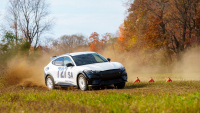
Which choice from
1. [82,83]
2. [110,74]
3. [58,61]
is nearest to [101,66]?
[110,74]

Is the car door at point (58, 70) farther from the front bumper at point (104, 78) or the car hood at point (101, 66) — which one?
the front bumper at point (104, 78)

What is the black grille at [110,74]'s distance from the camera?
11.8 meters

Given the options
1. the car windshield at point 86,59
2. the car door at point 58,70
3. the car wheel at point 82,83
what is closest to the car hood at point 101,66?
the car wheel at point 82,83

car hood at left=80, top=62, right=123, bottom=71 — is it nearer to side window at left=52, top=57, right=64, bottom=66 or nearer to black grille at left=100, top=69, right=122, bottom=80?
black grille at left=100, top=69, right=122, bottom=80

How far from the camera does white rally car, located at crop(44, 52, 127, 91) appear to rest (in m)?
11.9

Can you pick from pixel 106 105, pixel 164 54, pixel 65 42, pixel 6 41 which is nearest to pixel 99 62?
pixel 106 105

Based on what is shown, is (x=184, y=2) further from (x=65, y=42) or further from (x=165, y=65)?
(x=65, y=42)

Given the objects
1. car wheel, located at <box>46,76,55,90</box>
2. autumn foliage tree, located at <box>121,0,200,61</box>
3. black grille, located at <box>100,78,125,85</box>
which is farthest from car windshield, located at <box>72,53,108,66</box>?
autumn foliage tree, located at <box>121,0,200,61</box>

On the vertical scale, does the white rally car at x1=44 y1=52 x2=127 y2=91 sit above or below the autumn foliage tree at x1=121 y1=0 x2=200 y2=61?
below

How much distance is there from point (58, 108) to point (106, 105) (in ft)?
3.99

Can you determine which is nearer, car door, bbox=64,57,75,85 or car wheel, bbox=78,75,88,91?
car wheel, bbox=78,75,88,91

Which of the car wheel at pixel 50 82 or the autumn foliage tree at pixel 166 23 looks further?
the autumn foliage tree at pixel 166 23

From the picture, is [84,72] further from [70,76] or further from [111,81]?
[111,81]

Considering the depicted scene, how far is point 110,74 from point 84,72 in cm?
Result: 108
